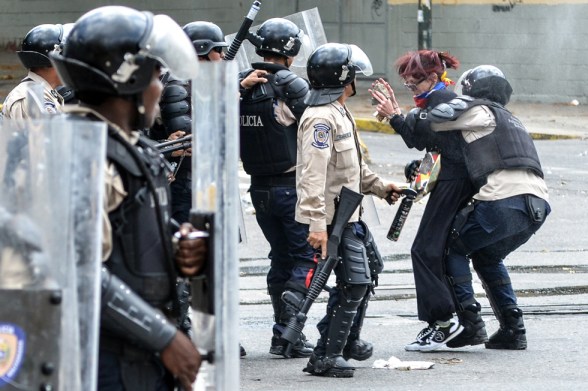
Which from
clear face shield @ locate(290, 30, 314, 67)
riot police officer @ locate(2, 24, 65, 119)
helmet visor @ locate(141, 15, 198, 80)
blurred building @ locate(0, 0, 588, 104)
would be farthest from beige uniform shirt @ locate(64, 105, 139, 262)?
blurred building @ locate(0, 0, 588, 104)

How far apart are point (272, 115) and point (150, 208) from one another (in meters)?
4.14

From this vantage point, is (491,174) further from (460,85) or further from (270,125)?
(270,125)

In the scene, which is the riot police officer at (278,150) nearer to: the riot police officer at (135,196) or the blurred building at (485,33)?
the riot police officer at (135,196)

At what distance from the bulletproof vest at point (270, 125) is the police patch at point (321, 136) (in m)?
0.64

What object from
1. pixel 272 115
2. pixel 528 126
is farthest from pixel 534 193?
pixel 528 126

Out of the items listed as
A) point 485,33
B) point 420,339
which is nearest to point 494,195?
point 420,339

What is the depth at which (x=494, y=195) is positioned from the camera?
7.83 meters

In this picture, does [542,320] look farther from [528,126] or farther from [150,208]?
[528,126]

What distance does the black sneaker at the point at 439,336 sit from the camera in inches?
313

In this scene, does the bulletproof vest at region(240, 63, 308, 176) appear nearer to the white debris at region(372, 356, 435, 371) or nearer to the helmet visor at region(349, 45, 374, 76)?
the helmet visor at region(349, 45, 374, 76)

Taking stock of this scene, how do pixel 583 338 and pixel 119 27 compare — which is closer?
pixel 119 27

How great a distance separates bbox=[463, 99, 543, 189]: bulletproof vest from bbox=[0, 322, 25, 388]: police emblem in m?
4.90

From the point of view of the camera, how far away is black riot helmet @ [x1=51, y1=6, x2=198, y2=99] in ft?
11.9

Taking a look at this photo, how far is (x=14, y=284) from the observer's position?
3264 mm
